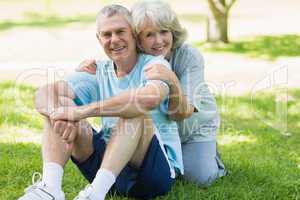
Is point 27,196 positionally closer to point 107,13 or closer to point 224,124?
point 107,13

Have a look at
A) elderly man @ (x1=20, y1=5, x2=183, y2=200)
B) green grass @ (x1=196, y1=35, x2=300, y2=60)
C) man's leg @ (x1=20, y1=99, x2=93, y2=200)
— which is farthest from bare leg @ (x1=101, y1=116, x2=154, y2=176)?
green grass @ (x1=196, y1=35, x2=300, y2=60)

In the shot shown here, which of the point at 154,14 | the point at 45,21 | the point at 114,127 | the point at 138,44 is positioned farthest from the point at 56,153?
the point at 45,21

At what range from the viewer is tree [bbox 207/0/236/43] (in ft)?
32.5

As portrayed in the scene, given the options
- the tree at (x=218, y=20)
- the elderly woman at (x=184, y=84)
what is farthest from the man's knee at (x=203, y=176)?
the tree at (x=218, y=20)

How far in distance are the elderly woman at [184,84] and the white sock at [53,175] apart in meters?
0.65

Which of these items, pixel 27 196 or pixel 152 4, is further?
pixel 152 4

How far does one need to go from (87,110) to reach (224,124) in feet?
8.84

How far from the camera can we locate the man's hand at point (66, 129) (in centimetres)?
315

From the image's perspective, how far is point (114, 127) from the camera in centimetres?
324

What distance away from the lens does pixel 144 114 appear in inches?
124

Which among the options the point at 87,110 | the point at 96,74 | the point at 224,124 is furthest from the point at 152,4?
the point at 224,124

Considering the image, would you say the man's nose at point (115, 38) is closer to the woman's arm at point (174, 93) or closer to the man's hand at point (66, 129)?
the woman's arm at point (174, 93)

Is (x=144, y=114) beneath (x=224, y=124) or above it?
above

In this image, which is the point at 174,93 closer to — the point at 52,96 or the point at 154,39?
the point at 154,39
